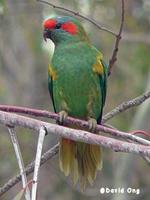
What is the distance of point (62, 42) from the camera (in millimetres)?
4293

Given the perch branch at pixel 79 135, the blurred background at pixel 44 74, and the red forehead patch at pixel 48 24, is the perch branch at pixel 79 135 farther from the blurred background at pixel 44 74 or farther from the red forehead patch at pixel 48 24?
the blurred background at pixel 44 74

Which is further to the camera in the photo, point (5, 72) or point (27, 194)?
point (5, 72)

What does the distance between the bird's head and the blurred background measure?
1685mm

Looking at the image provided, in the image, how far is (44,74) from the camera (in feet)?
28.7

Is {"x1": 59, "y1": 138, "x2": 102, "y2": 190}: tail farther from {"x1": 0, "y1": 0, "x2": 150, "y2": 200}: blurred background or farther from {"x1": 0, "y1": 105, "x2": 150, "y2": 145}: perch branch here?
{"x1": 0, "y1": 0, "x2": 150, "y2": 200}: blurred background

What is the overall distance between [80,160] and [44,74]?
501 cm

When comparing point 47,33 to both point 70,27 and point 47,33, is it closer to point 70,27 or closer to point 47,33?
point 47,33

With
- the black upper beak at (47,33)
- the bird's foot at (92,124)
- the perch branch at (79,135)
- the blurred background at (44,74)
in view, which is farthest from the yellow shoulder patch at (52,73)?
the blurred background at (44,74)

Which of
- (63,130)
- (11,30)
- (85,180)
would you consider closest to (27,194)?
(63,130)

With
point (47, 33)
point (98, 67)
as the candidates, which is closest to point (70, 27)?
point (47, 33)

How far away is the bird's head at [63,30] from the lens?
4.24 m

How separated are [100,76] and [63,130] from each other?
1.34 meters

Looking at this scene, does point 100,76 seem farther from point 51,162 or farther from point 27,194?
point 51,162

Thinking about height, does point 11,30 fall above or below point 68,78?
below
